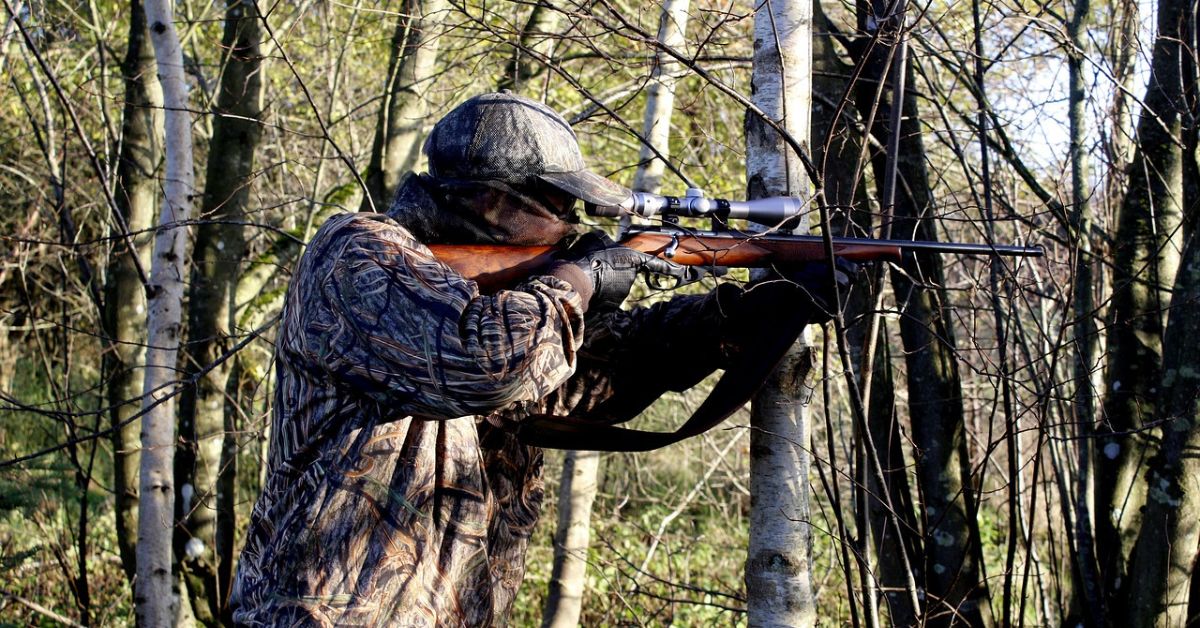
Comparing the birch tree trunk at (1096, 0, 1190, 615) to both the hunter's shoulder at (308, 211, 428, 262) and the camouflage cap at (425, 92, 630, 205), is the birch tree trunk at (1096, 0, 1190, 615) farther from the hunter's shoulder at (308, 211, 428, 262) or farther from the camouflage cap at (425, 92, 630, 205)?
the hunter's shoulder at (308, 211, 428, 262)

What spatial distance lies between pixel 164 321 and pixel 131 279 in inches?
84.4

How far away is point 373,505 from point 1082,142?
11.8 ft

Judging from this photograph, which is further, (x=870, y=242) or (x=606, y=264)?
(x=870, y=242)

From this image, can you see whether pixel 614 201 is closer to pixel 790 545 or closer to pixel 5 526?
pixel 790 545

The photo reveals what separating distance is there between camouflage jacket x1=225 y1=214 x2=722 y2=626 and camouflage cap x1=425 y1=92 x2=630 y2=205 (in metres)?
0.27

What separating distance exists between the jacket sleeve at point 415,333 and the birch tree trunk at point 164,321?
2.73m

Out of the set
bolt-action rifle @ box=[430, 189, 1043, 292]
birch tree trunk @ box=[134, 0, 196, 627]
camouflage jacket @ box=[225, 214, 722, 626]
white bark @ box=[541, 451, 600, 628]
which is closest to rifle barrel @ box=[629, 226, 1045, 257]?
bolt-action rifle @ box=[430, 189, 1043, 292]

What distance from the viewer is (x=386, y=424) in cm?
252

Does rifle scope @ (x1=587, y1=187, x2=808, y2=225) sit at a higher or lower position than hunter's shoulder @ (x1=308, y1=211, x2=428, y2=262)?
higher

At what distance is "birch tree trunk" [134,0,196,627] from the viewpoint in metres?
4.90

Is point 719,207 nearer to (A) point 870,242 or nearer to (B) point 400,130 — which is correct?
(A) point 870,242

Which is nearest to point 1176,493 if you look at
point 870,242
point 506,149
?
point 870,242

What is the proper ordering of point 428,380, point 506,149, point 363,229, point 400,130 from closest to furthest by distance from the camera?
point 428,380 < point 363,229 < point 506,149 < point 400,130

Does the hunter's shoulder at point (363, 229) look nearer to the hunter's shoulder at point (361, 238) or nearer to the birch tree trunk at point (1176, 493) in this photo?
the hunter's shoulder at point (361, 238)
